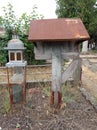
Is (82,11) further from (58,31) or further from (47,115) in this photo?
(47,115)

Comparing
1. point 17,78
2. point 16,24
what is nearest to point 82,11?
point 16,24

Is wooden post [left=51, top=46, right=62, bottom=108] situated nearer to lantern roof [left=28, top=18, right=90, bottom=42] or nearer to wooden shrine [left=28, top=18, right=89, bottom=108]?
wooden shrine [left=28, top=18, right=89, bottom=108]

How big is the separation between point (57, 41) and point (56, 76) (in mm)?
569

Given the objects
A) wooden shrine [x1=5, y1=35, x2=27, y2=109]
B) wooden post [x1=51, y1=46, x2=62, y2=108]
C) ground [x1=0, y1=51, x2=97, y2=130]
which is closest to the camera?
ground [x1=0, y1=51, x2=97, y2=130]

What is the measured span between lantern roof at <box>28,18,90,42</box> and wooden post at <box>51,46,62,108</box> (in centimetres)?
25

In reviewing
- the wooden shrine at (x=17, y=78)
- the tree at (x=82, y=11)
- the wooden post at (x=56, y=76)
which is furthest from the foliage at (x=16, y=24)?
the tree at (x=82, y=11)

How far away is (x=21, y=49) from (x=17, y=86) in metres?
0.88

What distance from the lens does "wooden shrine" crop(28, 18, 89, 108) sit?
10.4ft

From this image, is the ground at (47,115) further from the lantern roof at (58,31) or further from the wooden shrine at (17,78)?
the lantern roof at (58,31)

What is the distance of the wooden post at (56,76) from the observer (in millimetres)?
3346

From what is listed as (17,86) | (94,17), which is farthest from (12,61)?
(94,17)

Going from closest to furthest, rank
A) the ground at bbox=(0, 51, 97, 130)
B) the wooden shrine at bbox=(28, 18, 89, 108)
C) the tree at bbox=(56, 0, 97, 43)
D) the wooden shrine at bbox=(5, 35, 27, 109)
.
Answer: the ground at bbox=(0, 51, 97, 130), the wooden shrine at bbox=(28, 18, 89, 108), the wooden shrine at bbox=(5, 35, 27, 109), the tree at bbox=(56, 0, 97, 43)

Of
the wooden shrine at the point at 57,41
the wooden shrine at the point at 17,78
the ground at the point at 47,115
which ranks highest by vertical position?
the wooden shrine at the point at 57,41

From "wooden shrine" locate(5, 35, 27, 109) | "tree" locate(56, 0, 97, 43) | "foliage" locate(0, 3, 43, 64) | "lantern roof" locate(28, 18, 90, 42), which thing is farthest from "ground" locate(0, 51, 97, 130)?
"tree" locate(56, 0, 97, 43)
